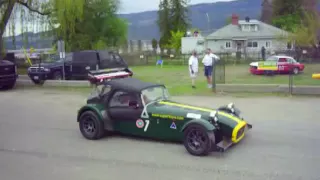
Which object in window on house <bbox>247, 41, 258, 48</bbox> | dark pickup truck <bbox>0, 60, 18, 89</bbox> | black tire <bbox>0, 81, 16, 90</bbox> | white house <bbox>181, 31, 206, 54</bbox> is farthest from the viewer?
window on house <bbox>247, 41, 258, 48</bbox>

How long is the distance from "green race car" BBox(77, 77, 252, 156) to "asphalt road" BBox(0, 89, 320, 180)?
251 millimetres

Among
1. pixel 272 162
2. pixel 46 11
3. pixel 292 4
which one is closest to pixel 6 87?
pixel 46 11

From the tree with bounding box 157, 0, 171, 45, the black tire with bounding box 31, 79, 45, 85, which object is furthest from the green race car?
the tree with bounding box 157, 0, 171, 45

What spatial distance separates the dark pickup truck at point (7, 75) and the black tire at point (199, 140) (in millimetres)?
15623

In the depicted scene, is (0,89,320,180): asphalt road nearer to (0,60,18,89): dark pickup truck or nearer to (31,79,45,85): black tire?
(0,60,18,89): dark pickup truck

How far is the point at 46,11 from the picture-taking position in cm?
2672

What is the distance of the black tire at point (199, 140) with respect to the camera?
8.03m

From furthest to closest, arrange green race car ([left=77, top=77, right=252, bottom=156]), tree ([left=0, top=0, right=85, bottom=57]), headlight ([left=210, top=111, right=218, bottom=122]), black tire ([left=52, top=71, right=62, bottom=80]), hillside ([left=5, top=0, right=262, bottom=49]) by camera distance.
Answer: hillside ([left=5, top=0, right=262, bottom=49]) < tree ([left=0, top=0, right=85, bottom=57]) < black tire ([left=52, top=71, right=62, bottom=80]) < headlight ([left=210, top=111, right=218, bottom=122]) < green race car ([left=77, top=77, right=252, bottom=156])

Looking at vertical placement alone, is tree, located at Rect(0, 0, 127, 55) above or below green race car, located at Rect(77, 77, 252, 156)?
above

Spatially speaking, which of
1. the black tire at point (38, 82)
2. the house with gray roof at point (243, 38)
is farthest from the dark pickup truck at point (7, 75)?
the house with gray roof at point (243, 38)

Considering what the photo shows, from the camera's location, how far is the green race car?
8234 millimetres

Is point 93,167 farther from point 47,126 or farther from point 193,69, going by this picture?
point 193,69

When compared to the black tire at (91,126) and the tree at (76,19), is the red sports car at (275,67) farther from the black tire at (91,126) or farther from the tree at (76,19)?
the black tire at (91,126)

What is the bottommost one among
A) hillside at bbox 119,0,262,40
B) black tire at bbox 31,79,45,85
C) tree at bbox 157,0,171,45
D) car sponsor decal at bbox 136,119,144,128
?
car sponsor decal at bbox 136,119,144,128
